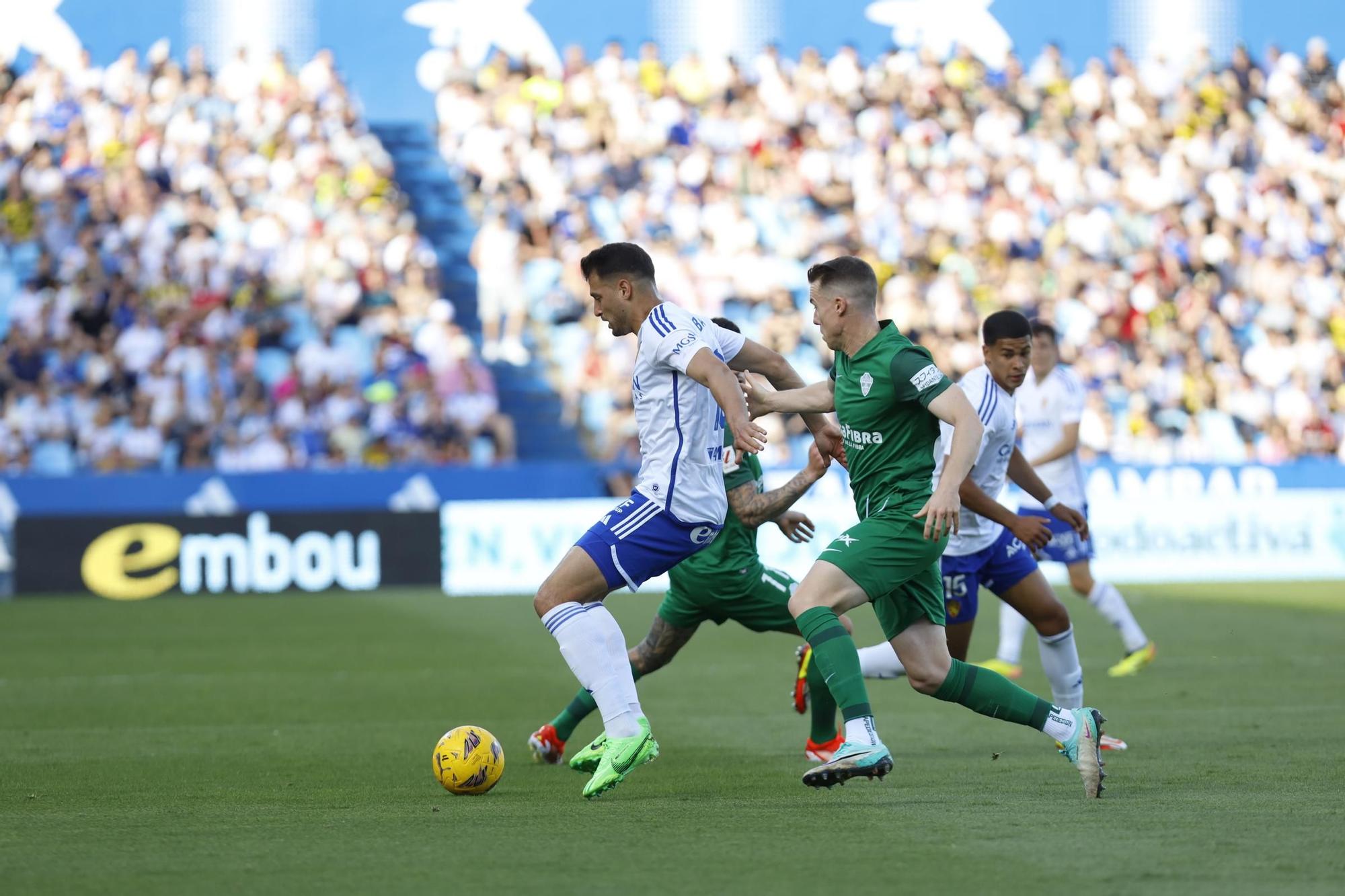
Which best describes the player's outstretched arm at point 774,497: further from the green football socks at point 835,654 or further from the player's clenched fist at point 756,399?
the green football socks at point 835,654

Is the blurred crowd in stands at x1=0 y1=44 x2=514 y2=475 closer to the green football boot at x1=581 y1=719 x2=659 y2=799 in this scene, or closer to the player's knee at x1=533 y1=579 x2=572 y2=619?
the player's knee at x1=533 y1=579 x2=572 y2=619

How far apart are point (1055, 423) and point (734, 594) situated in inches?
182

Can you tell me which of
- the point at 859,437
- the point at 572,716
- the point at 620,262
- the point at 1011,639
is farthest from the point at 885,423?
the point at 1011,639

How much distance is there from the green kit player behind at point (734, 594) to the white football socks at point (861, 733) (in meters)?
1.42

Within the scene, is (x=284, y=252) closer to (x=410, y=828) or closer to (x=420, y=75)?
(x=420, y=75)

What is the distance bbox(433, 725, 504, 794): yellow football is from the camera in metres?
6.95

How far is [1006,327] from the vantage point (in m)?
7.98

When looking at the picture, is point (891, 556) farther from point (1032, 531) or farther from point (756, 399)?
point (756, 399)

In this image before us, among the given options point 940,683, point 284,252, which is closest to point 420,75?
point 284,252

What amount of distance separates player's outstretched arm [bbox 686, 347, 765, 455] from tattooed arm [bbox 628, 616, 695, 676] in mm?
1930

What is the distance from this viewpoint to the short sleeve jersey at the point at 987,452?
7766 millimetres

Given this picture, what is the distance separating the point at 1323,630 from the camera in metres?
14.8

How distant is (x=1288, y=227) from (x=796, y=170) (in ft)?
25.1

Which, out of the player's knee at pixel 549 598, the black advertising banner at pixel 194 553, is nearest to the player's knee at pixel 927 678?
the player's knee at pixel 549 598
